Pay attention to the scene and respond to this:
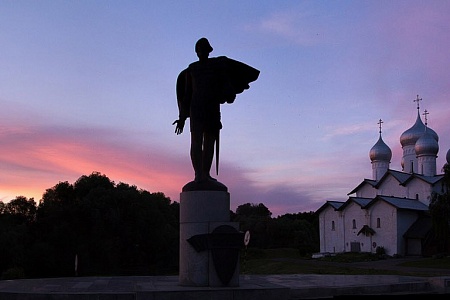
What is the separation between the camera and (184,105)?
10.5 metres

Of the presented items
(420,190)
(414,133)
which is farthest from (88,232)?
(414,133)

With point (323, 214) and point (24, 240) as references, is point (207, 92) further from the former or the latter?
point (323, 214)

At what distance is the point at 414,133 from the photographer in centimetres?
6059

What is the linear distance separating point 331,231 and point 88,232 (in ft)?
93.4

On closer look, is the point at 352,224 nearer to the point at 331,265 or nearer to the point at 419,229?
the point at 419,229

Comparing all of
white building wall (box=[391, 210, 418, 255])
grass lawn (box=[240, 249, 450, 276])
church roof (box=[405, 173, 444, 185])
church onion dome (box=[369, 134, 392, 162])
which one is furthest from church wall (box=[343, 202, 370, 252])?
church onion dome (box=[369, 134, 392, 162])

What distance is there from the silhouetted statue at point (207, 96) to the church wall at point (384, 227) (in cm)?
4410

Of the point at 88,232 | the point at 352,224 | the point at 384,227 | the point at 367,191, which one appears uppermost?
the point at 367,191

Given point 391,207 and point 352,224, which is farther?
point 352,224

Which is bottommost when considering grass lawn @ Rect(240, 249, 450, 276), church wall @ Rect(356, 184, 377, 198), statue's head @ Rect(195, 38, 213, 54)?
grass lawn @ Rect(240, 249, 450, 276)

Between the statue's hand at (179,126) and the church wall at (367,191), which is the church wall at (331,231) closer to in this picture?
the church wall at (367,191)

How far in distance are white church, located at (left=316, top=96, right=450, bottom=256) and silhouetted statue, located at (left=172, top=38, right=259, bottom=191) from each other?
Result: 43.1 metres

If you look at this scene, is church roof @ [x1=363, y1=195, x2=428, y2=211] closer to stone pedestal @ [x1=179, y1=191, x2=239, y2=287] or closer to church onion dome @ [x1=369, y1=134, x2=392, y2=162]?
church onion dome @ [x1=369, y1=134, x2=392, y2=162]

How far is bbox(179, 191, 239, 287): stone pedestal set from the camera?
30.3ft
